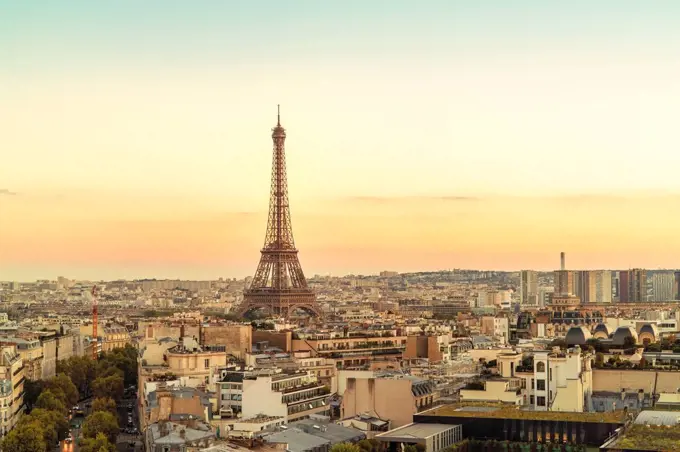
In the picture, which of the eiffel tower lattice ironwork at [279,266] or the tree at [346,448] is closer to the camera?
the tree at [346,448]

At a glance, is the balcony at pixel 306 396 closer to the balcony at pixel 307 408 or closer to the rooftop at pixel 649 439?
the balcony at pixel 307 408

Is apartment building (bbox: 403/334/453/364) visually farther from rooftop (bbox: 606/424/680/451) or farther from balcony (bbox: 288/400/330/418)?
rooftop (bbox: 606/424/680/451)

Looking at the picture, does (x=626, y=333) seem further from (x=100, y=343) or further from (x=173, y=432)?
(x=100, y=343)

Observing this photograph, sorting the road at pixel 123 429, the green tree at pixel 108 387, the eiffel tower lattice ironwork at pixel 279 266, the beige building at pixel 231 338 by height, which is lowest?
the road at pixel 123 429

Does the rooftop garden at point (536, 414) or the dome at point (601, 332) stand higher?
the dome at point (601, 332)

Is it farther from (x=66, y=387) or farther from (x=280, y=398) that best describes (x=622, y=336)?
(x=66, y=387)

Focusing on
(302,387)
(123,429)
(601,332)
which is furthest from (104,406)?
(601,332)

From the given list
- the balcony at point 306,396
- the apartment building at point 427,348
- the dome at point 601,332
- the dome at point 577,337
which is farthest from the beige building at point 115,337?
the balcony at point 306,396
